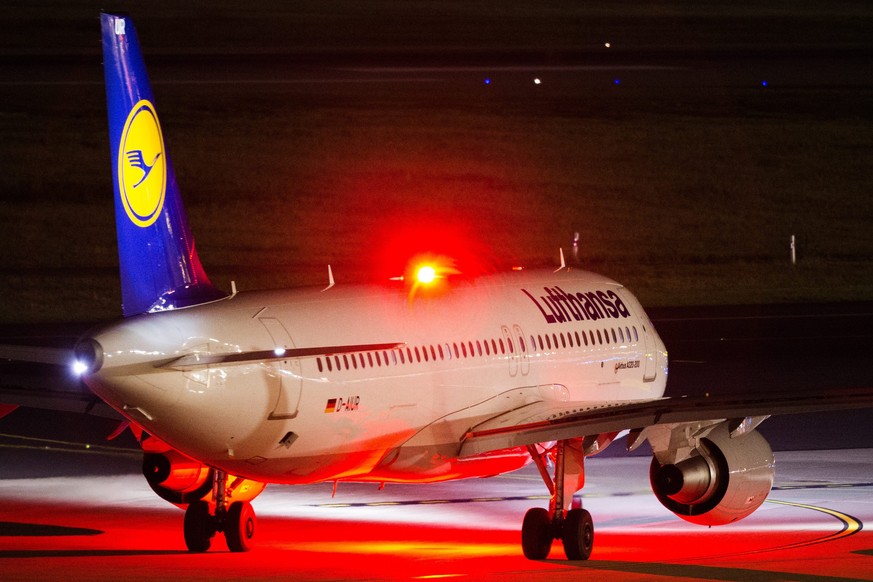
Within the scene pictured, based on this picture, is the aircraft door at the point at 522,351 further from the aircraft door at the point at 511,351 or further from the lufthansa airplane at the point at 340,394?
the aircraft door at the point at 511,351

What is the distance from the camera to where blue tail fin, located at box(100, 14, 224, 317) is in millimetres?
23250

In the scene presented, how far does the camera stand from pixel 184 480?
79.6 ft

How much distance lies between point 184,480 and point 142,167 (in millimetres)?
4449

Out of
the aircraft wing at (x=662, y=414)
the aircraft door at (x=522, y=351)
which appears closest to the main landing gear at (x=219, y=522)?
the aircraft wing at (x=662, y=414)

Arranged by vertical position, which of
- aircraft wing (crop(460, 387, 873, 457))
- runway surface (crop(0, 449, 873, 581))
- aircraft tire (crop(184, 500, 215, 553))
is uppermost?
aircraft wing (crop(460, 387, 873, 457))

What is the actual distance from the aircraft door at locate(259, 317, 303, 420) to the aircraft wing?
3.77 m

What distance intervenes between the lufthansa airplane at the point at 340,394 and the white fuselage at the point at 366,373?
0.10 feet

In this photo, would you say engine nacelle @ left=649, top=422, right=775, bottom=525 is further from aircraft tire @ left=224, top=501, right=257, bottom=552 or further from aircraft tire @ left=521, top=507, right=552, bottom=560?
aircraft tire @ left=224, top=501, right=257, bottom=552

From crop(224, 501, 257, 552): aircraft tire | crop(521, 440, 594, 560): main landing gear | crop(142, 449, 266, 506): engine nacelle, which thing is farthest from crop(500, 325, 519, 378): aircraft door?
crop(224, 501, 257, 552): aircraft tire

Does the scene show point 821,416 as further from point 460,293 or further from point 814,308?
point 814,308

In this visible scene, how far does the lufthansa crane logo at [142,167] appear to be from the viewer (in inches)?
926

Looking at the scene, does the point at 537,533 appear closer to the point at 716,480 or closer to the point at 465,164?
the point at 716,480

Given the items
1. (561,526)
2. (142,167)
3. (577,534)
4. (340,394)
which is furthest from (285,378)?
(577,534)

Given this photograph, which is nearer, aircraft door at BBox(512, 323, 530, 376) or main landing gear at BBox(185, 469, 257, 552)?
main landing gear at BBox(185, 469, 257, 552)
